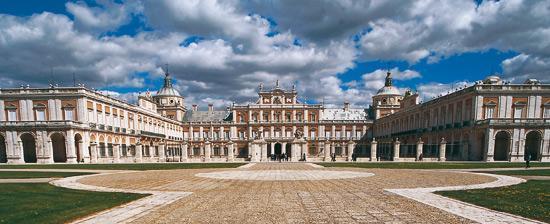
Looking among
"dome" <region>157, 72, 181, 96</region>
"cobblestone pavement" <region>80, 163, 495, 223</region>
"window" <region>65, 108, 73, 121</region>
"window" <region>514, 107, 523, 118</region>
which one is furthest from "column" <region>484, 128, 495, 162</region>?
"dome" <region>157, 72, 181, 96</region>

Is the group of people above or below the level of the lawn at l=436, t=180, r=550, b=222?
above

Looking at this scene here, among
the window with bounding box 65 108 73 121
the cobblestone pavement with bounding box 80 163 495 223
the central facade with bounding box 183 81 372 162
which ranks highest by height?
the central facade with bounding box 183 81 372 162

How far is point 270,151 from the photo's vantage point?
211 ft

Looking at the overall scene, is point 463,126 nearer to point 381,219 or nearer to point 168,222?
point 381,219

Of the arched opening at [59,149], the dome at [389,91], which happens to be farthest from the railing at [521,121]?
the arched opening at [59,149]

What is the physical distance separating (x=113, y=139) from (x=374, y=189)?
4341 cm

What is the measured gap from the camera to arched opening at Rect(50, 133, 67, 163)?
3716 centimetres

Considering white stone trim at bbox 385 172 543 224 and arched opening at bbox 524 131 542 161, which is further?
arched opening at bbox 524 131 542 161

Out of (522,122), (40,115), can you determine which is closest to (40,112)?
(40,115)

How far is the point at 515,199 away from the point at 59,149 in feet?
152

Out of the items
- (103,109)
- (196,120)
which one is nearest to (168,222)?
(103,109)

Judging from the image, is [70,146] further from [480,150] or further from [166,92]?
[480,150]

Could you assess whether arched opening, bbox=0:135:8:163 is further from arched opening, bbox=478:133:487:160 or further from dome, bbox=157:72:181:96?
arched opening, bbox=478:133:487:160

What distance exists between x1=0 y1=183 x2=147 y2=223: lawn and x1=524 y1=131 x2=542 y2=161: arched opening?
141 feet
